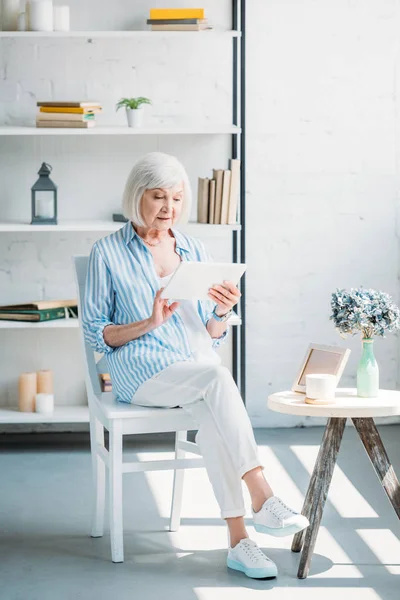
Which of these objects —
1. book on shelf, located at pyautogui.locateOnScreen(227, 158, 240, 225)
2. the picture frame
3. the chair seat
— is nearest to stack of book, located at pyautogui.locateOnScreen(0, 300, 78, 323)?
book on shelf, located at pyautogui.locateOnScreen(227, 158, 240, 225)

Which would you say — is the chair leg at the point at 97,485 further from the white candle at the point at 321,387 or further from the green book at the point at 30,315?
the green book at the point at 30,315

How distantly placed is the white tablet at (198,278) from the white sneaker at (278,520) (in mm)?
635

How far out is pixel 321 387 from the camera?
2.79 metres

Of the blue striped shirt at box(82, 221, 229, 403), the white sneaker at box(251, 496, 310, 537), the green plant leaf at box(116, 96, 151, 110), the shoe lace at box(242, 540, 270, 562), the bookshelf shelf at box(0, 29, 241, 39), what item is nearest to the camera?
the white sneaker at box(251, 496, 310, 537)

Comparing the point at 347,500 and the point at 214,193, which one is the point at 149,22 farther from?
the point at 347,500

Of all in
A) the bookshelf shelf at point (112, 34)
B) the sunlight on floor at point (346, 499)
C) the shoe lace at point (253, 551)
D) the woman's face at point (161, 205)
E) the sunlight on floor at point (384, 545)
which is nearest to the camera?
the shoe lace at point (253, 551)

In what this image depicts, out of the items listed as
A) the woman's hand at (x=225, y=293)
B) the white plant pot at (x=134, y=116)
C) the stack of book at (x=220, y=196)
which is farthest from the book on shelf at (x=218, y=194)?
the woman's hand at (x=225, y=293)

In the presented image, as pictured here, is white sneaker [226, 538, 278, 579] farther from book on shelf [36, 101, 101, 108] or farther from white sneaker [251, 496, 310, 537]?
book on shelf [36, 101, 101, 108]

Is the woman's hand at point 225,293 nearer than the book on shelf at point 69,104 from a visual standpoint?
Yes

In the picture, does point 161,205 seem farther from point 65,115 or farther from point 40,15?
point 40,15

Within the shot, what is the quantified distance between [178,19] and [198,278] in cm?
168

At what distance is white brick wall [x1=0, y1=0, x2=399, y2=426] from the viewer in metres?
4.52

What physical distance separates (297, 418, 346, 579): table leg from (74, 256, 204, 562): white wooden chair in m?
0.36

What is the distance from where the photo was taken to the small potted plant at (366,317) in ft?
9.39
